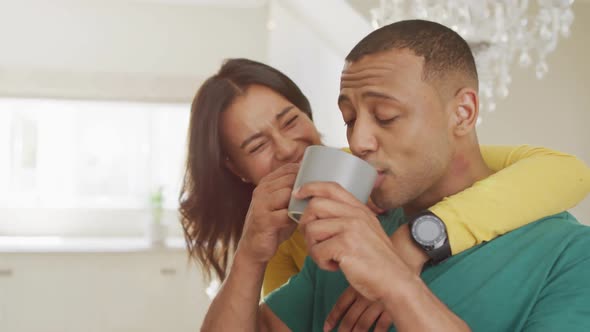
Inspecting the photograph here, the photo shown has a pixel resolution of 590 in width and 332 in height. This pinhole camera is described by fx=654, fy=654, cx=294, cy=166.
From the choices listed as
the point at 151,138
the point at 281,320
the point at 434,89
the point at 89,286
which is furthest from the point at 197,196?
the point at 151,138

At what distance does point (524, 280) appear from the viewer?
78 cm

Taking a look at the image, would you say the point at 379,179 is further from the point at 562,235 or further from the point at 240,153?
the point at 240,153

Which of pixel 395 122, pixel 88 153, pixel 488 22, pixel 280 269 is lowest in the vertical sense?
pixel 88 153

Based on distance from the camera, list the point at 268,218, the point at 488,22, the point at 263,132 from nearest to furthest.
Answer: the point at 268,218, the point at 263,132, the point at 488,22

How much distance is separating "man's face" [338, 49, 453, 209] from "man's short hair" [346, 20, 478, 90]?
13 mm

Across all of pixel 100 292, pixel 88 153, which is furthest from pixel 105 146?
pixel 100 292

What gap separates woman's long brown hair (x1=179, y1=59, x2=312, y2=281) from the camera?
142 cm

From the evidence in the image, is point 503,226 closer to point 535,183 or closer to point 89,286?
point 535,183

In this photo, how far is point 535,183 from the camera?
2.90ft

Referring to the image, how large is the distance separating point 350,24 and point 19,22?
8.86 feet

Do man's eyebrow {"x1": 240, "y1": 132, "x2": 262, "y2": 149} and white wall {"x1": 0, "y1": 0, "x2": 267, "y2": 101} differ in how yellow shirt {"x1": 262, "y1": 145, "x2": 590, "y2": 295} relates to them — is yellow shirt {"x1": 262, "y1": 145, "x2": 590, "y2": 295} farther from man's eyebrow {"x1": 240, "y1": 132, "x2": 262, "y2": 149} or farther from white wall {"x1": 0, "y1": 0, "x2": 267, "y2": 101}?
white wall {"x1": 0, "y1": 0, "x2": 267, "y2": 101}

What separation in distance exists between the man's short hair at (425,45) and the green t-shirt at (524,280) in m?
0.24

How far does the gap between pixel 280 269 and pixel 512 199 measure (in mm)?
654

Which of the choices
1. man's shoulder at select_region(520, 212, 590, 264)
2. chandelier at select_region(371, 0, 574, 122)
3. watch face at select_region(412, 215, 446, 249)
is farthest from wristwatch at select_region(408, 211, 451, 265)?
chandelier at select_region(371, 0, 574, 122)
